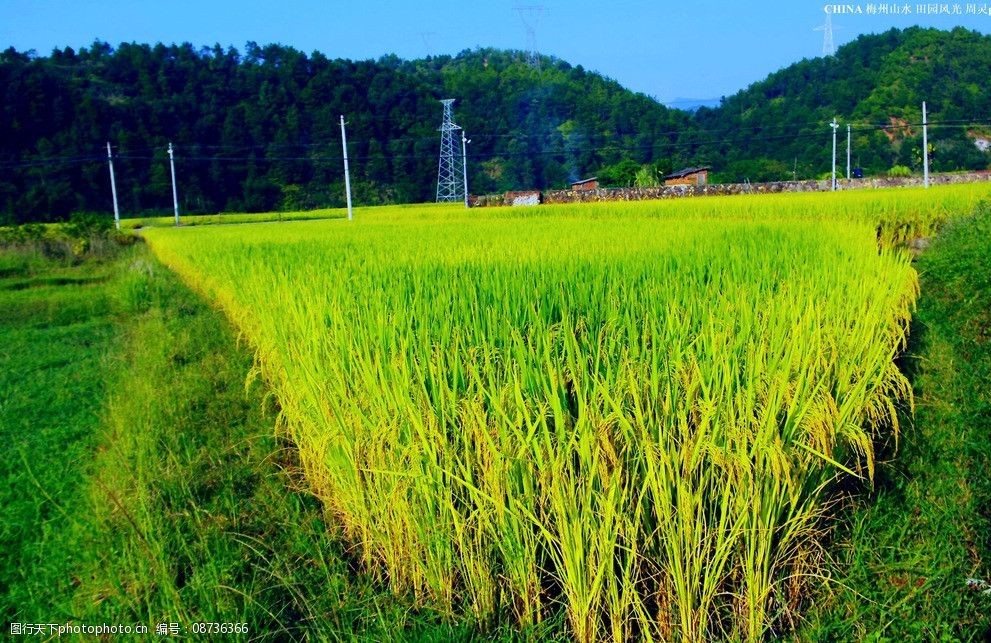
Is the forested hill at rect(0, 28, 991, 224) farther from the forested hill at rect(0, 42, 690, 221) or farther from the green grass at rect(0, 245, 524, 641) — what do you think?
the green grass at rect(0, 245, 524, 641)

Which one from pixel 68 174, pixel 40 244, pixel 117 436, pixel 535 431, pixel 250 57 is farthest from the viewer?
pixel 250 57

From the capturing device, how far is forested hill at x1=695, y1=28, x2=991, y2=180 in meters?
45.0

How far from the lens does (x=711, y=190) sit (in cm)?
2434

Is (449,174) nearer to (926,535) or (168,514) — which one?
(168,514)

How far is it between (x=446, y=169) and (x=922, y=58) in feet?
89.9

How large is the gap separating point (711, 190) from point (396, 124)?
36.4m

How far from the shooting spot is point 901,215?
1291 cm

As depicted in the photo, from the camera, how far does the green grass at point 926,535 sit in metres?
2.40

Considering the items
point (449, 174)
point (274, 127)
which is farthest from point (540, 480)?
point (274, 127)

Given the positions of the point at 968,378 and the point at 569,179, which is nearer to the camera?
A: the point at 968,378

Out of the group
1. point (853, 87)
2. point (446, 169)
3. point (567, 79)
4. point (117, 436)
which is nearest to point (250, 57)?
point (446, 169)

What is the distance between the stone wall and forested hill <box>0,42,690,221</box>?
24340 millimetres

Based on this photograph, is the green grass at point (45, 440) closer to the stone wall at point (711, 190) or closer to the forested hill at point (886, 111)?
the stone wall at point (711, 190)

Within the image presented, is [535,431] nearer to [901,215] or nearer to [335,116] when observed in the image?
[901,215]
